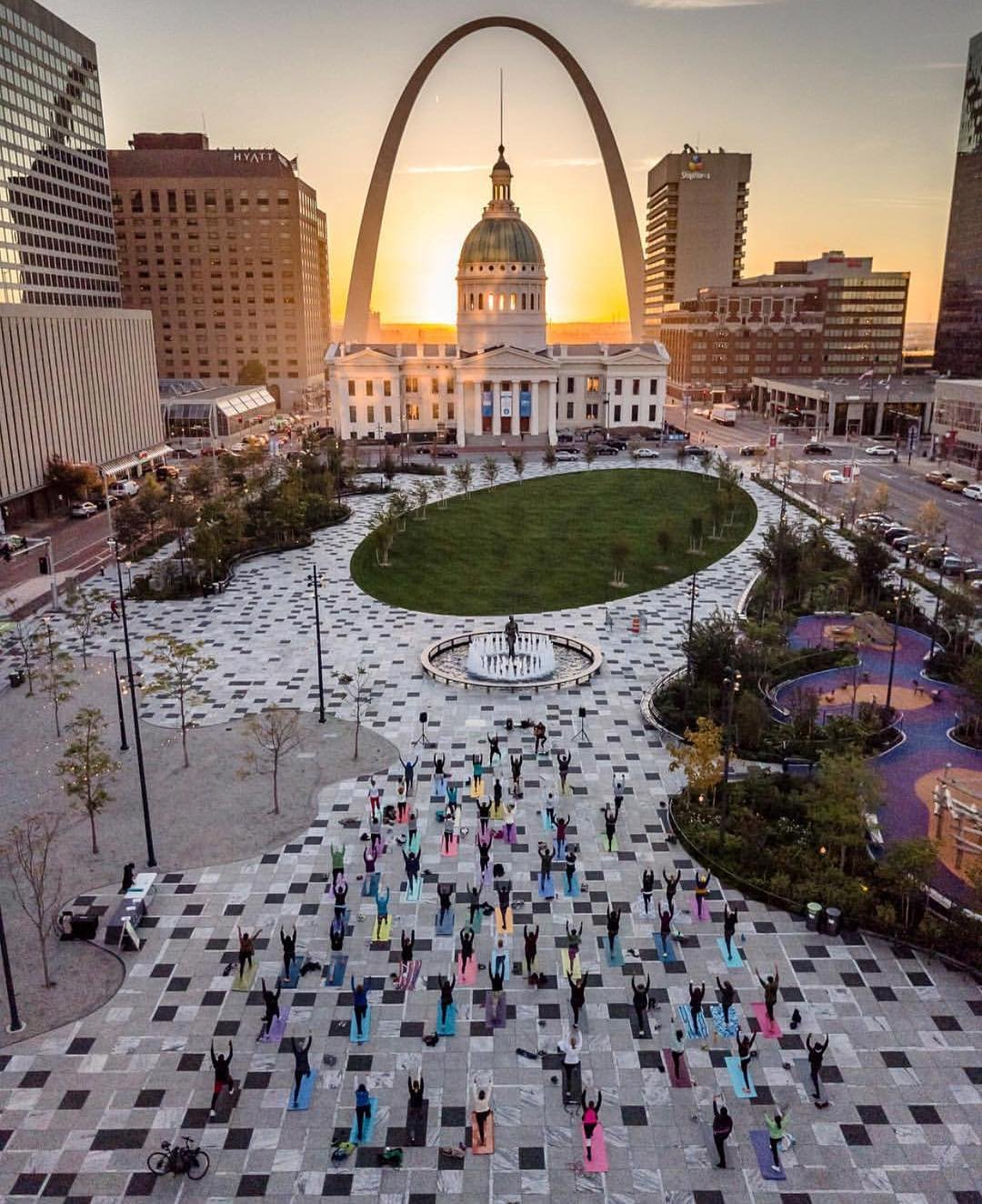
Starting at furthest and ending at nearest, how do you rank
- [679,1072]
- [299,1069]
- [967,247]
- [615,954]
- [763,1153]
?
1. [967,247]
2. [615,954]
3. [679,1072]
4. [299,1069]
5. [763,1153]

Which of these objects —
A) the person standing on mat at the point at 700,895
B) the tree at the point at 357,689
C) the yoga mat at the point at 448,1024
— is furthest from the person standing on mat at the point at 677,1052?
the tree at the point at 357,689

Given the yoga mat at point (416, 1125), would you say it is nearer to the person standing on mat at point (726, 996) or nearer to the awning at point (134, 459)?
the person standing on mat at point (726, 996)

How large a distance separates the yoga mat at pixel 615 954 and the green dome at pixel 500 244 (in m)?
132

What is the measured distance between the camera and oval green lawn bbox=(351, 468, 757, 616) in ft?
189

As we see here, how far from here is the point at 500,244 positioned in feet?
461

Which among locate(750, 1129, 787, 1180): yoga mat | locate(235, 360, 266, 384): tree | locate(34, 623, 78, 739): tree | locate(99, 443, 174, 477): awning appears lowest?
locate(750, 1129, 787, 1180): yoga mat

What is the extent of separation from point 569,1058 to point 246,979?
873cm

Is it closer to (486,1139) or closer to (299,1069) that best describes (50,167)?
(299,1069)

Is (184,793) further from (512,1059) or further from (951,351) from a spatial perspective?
(951,351)

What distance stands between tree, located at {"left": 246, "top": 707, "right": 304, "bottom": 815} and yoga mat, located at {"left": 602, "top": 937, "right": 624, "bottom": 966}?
42.6 ft

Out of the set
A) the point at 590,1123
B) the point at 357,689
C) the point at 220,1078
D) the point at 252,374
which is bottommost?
the point at 590,1123

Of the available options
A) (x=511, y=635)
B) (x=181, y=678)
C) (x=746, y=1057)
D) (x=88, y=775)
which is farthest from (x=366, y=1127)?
(x=511, y=635)

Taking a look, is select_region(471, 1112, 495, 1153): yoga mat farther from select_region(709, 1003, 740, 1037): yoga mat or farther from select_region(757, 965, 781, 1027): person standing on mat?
select_region(757, 965, 781, 1027): person standing on mat

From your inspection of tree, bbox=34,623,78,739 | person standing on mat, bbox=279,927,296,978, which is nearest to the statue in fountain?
tree, bbox=34,623,78,739
